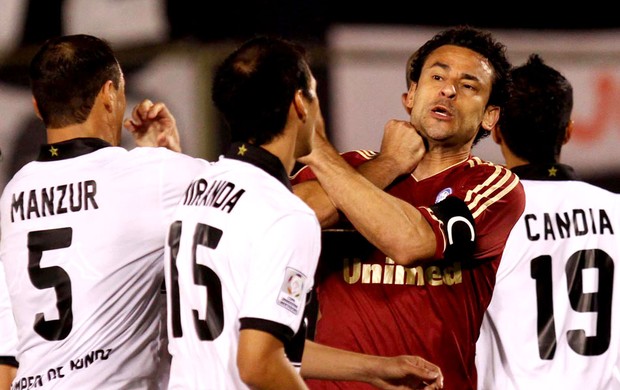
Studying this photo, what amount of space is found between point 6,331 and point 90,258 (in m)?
0.76

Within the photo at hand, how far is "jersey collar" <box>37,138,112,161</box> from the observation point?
339 cm

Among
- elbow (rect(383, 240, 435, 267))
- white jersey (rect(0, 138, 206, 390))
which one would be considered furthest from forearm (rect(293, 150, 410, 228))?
white jersey (rect(0, 138, 206, 390))

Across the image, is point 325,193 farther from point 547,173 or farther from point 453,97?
point 547,173

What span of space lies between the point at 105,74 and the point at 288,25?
14.3 feet

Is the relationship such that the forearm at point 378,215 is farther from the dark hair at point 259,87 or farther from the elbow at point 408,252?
the dark hair at point 259,87

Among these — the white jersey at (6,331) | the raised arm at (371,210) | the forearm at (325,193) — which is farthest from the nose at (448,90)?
the white jersey at (6,331)

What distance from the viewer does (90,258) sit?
3.30 m

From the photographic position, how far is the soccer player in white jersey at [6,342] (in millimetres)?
3834

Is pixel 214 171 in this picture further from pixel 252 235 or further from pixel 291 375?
pixel 291 375

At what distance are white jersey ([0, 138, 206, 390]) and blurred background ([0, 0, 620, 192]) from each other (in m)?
4.34

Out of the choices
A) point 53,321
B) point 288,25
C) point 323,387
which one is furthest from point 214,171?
point 288,25

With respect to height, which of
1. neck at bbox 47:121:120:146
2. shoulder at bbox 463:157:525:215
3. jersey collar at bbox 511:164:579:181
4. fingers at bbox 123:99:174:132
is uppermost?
neck at bbox 47:121:120:146

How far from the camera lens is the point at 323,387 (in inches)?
143

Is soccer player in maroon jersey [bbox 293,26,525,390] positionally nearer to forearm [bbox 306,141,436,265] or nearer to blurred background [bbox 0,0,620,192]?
forearm [bbox 306,141,436,265]
